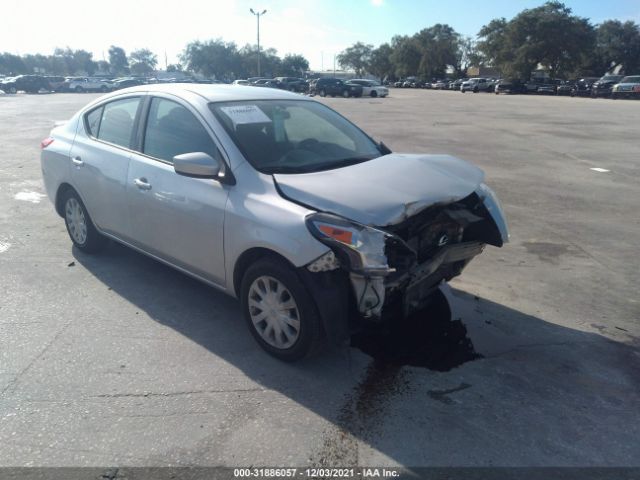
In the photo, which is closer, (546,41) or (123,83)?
(123,83)

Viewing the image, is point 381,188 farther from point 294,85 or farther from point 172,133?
point 294,85

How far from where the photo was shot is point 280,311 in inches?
135

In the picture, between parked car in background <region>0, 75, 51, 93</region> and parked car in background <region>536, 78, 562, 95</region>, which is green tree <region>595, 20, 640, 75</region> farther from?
parked car in background <region>0, 75, 51, 93</region>

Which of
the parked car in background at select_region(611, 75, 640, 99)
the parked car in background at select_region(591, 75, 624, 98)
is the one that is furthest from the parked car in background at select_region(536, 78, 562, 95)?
the parked car in background at select_region(611, 75, 640, 99)

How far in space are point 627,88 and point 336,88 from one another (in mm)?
24354

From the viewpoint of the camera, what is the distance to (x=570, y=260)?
567 cm

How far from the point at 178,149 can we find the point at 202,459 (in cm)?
241

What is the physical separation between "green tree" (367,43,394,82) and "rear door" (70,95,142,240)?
11184cm

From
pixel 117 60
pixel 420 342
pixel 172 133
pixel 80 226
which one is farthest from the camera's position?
pixel 117 60

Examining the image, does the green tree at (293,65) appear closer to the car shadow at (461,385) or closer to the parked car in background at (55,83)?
the parked car in background at (55,83)

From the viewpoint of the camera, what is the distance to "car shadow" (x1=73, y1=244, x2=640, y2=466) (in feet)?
9.16

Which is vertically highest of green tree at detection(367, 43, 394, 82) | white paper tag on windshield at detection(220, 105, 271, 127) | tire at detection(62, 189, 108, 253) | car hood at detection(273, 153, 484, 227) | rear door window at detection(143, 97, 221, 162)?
green tree at detection(367, 43, 394, 82)

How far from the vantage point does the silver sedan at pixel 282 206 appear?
10.3ft

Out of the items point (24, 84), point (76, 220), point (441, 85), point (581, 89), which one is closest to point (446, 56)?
point (441, 85)
